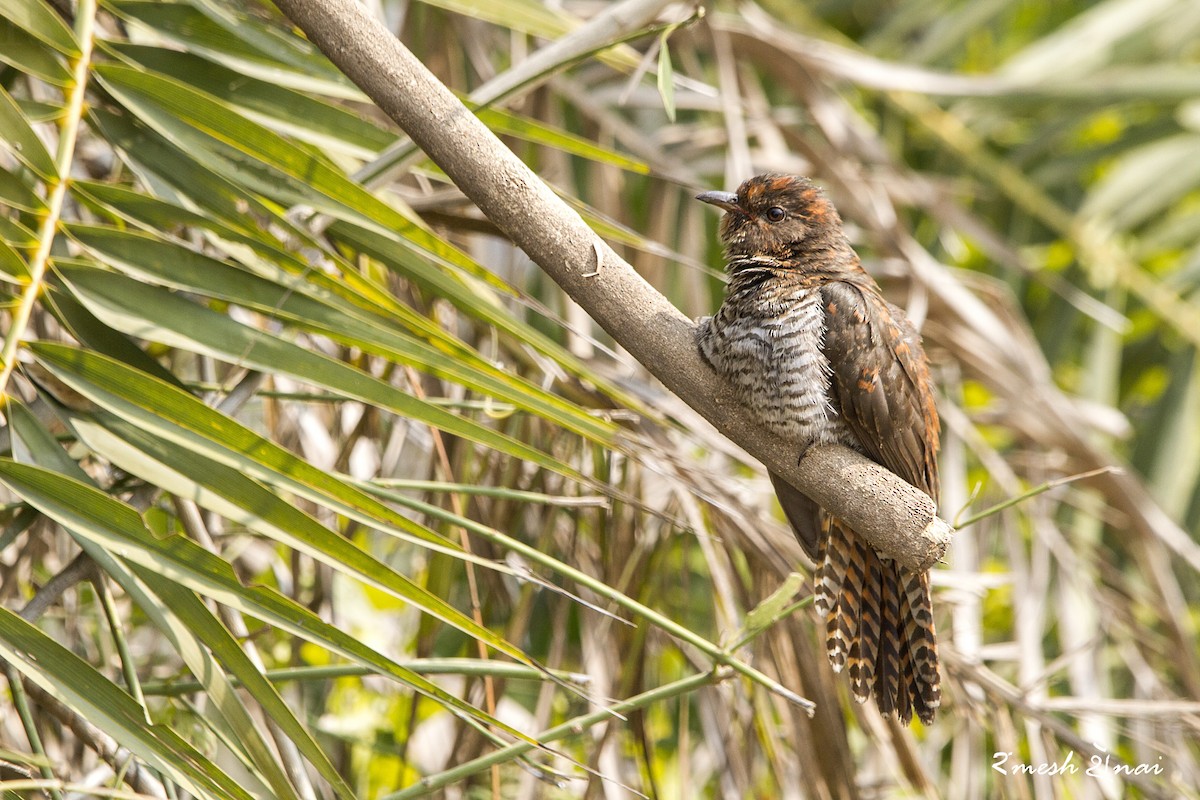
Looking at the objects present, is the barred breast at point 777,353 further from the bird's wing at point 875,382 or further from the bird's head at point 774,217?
the bird's head at point 774,217

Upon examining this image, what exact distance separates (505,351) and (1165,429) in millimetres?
2640

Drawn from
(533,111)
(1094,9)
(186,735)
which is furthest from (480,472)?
(1094,9)

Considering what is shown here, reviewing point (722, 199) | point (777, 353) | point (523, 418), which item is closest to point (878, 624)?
point (777, 353)

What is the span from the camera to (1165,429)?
3959 millimetres

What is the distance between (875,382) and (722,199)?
0.56 m

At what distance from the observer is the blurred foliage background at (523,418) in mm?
1523

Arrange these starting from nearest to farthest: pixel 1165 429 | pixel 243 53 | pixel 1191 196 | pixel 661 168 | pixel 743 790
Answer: pixel 243 53, pixel 743 790, pixel 661 168, pixel 1165 429, pixel 1191 196

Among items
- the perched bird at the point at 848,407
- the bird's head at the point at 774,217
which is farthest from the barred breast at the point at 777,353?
the bird's head at the point at 774,217

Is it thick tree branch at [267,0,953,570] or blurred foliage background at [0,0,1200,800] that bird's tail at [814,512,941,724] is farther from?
thick tree branch at [267,0,953,570]

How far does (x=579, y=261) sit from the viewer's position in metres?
1.52

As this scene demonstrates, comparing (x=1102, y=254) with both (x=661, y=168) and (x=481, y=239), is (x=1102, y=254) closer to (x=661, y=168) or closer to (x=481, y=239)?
(x=661, y=168)

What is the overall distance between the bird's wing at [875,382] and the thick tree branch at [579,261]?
54 centimetres

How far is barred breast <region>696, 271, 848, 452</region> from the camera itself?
6.42 feet

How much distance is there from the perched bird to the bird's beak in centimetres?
10
